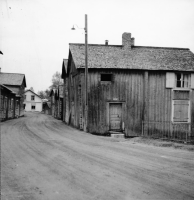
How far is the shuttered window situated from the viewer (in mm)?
19781

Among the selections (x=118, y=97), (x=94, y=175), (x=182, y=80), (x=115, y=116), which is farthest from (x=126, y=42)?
(x=94, y=175)

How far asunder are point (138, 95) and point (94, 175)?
42.7 ft

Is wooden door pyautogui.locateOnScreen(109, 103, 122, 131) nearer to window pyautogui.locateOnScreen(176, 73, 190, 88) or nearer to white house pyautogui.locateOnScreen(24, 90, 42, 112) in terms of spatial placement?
window pyautogui.locateOnScreen(176, 73, 190, 88)

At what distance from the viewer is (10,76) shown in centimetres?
4619

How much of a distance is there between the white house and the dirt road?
215 ft

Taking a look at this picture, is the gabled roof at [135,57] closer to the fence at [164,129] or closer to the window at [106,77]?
the window at [106,77]

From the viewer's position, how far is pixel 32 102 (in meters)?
74.8

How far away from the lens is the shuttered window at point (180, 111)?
19781 mm

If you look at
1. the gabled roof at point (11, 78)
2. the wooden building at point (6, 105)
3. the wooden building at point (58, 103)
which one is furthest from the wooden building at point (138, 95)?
the gabled roof at point (11, 78)

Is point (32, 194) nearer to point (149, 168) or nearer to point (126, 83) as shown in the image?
point (149, 168)

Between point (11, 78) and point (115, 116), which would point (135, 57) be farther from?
point (11, 78)

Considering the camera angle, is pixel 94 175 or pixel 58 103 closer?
pixel 94 175

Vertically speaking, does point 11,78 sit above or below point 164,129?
above

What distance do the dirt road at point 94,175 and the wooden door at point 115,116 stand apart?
8222 millimetres
